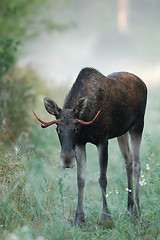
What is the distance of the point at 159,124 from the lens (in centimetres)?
1639

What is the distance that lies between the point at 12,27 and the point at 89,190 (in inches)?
448

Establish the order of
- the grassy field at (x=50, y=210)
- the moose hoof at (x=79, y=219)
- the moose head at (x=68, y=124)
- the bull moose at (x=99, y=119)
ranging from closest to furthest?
1. the grassy field at (x=50, y=210)
2. the moose head at (x=68, y=124)
3. the bull moose at (x=99, y=119)
4. the moose hoof at (x=79, y=219)

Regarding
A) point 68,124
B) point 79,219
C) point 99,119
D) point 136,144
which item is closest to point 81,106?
point 68,124

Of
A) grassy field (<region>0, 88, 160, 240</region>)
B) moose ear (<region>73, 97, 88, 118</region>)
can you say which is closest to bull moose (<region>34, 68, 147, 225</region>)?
moose ear (<region>73, 97, 88, 118</region>)

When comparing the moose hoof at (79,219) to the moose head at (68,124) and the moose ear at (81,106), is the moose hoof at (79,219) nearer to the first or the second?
the moose head at (68,124)

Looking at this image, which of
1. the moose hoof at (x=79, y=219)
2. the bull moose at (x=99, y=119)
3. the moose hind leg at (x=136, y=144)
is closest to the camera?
the bull moose at (x=99, y=119)

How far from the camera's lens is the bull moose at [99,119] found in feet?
17.6

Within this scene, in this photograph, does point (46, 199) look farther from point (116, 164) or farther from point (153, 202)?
point (116, 164)

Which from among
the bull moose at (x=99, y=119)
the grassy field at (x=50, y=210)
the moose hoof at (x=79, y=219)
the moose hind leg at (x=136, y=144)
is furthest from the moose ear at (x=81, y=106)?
the moose hind leg at (x=136, y=144)

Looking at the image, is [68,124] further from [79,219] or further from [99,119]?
[79,219]

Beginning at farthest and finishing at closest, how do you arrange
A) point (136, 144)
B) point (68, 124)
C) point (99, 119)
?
point (136, 144) < point (99, 119) < point (68, 124)

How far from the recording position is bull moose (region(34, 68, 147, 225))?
212 inches

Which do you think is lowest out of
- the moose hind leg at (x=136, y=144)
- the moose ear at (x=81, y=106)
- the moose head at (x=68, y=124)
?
the moose hind leg at (x=136, y=144)

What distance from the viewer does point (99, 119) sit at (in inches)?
231
